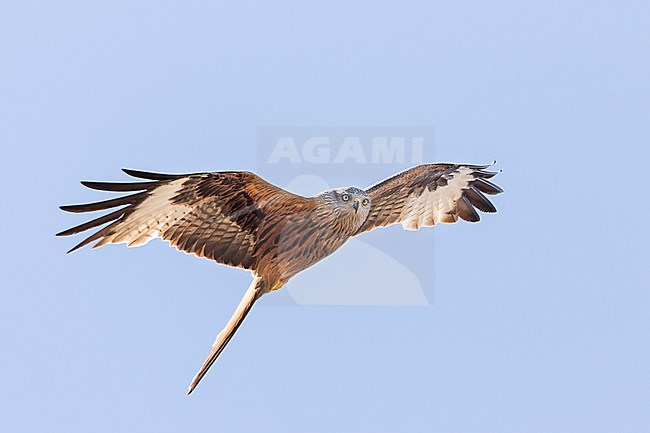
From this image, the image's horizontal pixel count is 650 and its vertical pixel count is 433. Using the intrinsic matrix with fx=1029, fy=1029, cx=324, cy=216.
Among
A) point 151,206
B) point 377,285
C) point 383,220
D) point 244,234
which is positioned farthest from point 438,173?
point 151,206

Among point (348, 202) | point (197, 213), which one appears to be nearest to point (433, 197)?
point (348, 202)

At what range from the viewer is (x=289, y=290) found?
31.8 ft

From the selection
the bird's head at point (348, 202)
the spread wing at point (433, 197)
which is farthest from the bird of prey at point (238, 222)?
the spread wing at point (433, 197)

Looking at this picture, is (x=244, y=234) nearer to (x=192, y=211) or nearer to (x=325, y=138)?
(x=192, y=211)

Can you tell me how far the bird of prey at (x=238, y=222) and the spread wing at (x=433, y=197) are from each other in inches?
40.6

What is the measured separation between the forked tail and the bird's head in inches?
38.9

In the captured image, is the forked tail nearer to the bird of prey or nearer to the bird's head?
the bird of prey

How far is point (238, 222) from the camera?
9.48m

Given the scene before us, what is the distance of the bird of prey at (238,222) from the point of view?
29.7ft

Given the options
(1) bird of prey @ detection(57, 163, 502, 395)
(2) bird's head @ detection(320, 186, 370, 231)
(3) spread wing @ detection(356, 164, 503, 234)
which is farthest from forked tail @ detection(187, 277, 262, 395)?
(3) spread wing @ detection(356, 164, 503, 234)

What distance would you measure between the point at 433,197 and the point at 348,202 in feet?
6.17

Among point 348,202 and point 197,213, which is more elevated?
point 348,202

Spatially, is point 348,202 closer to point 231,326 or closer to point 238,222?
point 238,222

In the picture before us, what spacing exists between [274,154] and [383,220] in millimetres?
1783
